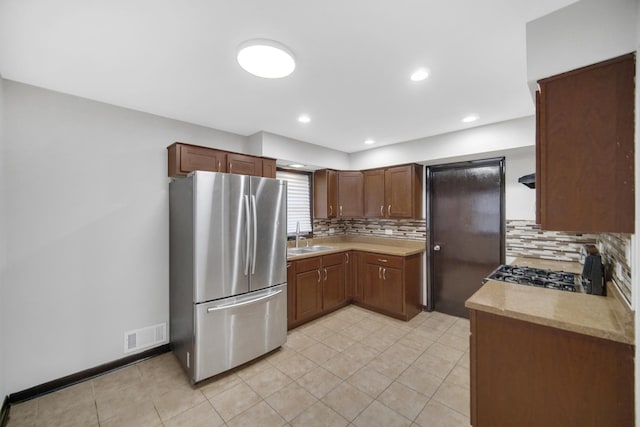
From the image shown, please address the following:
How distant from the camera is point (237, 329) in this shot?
2.33 m

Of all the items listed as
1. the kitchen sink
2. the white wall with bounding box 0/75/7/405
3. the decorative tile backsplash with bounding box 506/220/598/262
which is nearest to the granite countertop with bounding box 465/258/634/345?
the decorative tile backsplash with bounding box 506/220/598/262

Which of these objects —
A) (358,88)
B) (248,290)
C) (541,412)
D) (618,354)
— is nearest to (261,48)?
(358,88)

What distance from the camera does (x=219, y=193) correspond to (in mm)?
2244

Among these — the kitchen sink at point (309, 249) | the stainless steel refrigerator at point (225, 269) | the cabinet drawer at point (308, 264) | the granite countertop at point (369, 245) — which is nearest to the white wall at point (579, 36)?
the stainless steel refrigerator at point (225, 269)

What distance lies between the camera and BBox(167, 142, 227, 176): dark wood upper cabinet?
2510 millimetres

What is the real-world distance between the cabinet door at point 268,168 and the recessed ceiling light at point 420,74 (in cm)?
184

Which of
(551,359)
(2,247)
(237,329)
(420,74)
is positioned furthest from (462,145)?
(2,247)

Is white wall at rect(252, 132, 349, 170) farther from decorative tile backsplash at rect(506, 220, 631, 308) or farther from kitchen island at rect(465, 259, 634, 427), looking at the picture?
kitchen island at rect(465, 259, 634, 427)

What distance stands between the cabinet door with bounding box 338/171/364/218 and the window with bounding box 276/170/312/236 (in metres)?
0.54

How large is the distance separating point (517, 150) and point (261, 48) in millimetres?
2931

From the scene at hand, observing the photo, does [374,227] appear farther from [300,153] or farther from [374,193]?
[300,153]

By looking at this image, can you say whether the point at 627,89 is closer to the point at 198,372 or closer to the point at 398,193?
the point at 398,193

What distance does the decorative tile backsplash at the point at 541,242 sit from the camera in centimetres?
266

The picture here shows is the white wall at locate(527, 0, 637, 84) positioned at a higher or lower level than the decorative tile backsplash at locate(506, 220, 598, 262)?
higher
